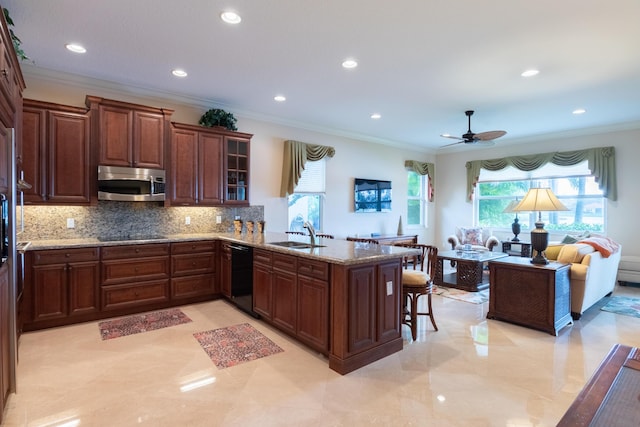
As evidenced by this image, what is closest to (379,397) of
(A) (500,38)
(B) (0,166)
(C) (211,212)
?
(B) (0,166)

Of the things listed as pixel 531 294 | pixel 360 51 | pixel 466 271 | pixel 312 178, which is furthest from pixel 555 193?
pixel 360 51

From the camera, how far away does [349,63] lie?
3.63 m

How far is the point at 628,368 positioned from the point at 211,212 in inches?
190

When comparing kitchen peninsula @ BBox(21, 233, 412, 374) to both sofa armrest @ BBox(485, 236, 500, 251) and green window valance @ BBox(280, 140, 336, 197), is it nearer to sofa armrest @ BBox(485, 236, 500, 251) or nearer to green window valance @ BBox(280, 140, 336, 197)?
green window valance @ BBox(280, 140, 336, 197)

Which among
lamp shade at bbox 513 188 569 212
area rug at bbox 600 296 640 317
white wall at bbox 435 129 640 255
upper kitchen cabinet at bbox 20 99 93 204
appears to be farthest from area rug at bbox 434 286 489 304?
upper kitchen cabinet at bbox 20 99 93 204

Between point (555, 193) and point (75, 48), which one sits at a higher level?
point (75, 48)

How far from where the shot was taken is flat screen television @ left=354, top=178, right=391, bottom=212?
7121mm

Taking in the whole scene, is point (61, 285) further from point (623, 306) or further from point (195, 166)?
point (623, 306)

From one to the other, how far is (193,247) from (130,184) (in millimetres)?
1060

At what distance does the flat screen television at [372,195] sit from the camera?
7121 millimetres

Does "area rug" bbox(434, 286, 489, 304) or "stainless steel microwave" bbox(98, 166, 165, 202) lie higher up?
"stainless steel microwave" bbox(98, 166, 165, 202)

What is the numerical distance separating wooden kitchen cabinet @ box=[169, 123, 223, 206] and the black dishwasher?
3.09ft

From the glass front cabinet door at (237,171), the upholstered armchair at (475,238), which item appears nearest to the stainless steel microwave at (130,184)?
the glass front cabinet door at (237,171)

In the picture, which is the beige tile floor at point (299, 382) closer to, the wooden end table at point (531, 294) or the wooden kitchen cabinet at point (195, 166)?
the wooden end table at point (531, 294)
